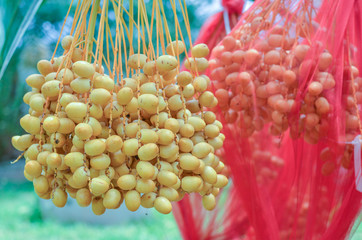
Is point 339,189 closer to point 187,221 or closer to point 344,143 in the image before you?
point 344,143

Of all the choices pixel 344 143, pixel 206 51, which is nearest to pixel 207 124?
pixel 206 51

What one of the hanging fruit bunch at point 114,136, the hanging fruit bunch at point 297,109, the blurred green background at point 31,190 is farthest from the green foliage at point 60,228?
Answer: the hanging fruit bunch at point 114,136

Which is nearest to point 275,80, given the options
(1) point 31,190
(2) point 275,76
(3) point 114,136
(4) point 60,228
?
(2) point 275,76

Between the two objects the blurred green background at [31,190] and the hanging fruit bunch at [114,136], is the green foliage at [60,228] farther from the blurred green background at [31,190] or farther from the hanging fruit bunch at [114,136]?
the hanging fruit bunch at [114,136]

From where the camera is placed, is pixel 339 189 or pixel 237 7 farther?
pixel 237 7

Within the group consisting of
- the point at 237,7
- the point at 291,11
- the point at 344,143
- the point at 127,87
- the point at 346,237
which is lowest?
the point at 346,237

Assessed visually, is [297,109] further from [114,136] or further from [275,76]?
[114,136]

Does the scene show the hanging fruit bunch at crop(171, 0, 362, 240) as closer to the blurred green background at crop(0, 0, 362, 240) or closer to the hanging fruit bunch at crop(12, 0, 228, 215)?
the hanging fruit bunch at crop(12, 0, 228, 215)
